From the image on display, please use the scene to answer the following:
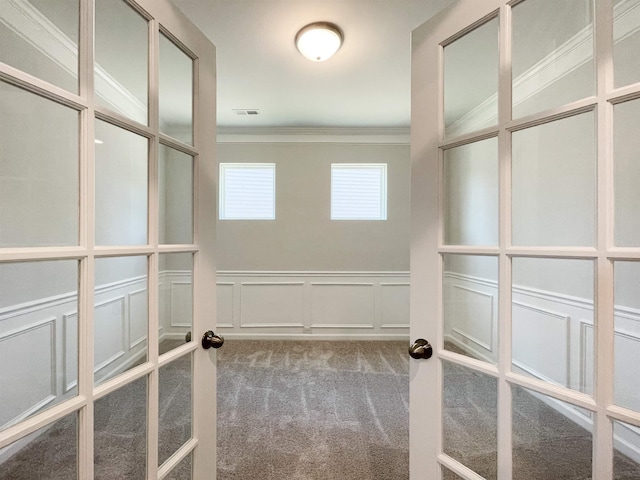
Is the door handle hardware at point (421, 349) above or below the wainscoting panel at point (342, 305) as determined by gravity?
above

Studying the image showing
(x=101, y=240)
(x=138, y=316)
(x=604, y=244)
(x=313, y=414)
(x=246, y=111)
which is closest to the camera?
(x=604, y=244)

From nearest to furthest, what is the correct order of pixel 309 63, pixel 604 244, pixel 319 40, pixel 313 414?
1. pixel 604 244
2. pixel 319 40
3. pixel 313 414
4. pixel 309 63

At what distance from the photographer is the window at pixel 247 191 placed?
396 cm

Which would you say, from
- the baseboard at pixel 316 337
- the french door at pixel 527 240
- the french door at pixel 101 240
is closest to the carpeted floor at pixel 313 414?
the baseboard at pixel 316 337

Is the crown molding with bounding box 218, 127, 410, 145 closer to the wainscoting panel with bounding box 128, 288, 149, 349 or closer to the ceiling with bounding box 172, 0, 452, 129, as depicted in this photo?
the ceiling with bounding box 172, 0, 452, 129

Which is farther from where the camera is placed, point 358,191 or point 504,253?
point 358,191

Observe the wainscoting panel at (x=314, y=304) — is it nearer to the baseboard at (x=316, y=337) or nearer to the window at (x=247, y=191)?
the baseboard at (x=316, y=337)

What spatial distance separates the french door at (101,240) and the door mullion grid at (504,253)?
944mm

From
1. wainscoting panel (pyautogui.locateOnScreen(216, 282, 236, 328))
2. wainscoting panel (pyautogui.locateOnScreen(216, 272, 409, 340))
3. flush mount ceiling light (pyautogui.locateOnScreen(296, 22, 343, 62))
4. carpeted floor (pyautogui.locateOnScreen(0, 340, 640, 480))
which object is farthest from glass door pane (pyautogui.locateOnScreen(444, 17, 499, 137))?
wainscoting panel (pyautogui.locateOnScreen(216, 282, 236, 328))

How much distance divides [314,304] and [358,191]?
1559mm

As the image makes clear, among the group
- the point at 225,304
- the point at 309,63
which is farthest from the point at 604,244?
the point at 225,304

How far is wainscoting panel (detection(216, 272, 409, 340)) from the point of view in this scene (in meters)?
3.89

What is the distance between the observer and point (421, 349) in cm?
97

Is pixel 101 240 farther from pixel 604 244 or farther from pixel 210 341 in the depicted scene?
pixel 604 244
